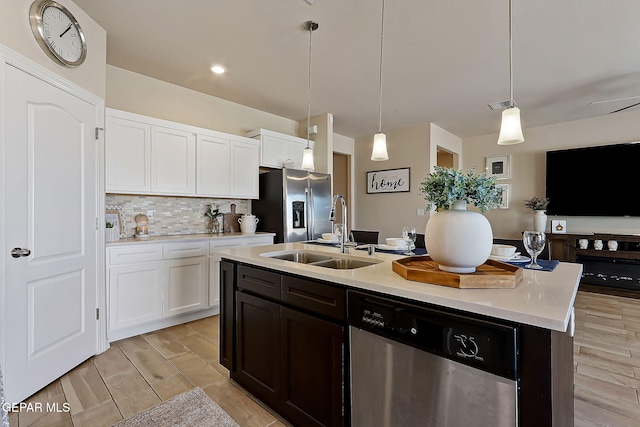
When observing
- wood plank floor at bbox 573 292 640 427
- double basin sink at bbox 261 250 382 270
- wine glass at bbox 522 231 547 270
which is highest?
Answer: wine glass at bbox 522 231 547 270

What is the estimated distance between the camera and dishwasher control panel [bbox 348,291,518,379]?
2.94ft

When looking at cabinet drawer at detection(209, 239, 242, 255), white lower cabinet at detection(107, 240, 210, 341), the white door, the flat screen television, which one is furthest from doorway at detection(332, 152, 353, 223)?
the white door

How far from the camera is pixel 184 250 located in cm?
303

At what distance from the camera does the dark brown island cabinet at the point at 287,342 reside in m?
1.37

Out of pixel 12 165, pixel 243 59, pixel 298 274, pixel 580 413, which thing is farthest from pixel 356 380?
pixel 243 59

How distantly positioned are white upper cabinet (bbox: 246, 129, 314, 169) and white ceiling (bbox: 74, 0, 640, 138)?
44 centimetres

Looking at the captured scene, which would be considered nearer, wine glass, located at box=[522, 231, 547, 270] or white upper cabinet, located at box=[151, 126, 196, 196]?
wine glass, located at box=[522, 231, 547, 270]

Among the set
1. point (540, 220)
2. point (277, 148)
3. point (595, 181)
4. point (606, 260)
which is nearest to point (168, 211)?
point (277, 148)

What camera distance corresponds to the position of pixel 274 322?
5.50 feet

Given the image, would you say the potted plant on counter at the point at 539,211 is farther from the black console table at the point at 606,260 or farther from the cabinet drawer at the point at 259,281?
the cabinet drawer at the point at 259,281

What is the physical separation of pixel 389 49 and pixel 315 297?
2444 mm

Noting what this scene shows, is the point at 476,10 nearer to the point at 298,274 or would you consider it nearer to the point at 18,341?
the point at 298,274

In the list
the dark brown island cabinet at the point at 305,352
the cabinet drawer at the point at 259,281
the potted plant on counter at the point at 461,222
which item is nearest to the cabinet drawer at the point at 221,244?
the dark brown island cabinet at the point at 305,352

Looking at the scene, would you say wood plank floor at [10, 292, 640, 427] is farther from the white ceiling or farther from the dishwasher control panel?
the white ceiling
